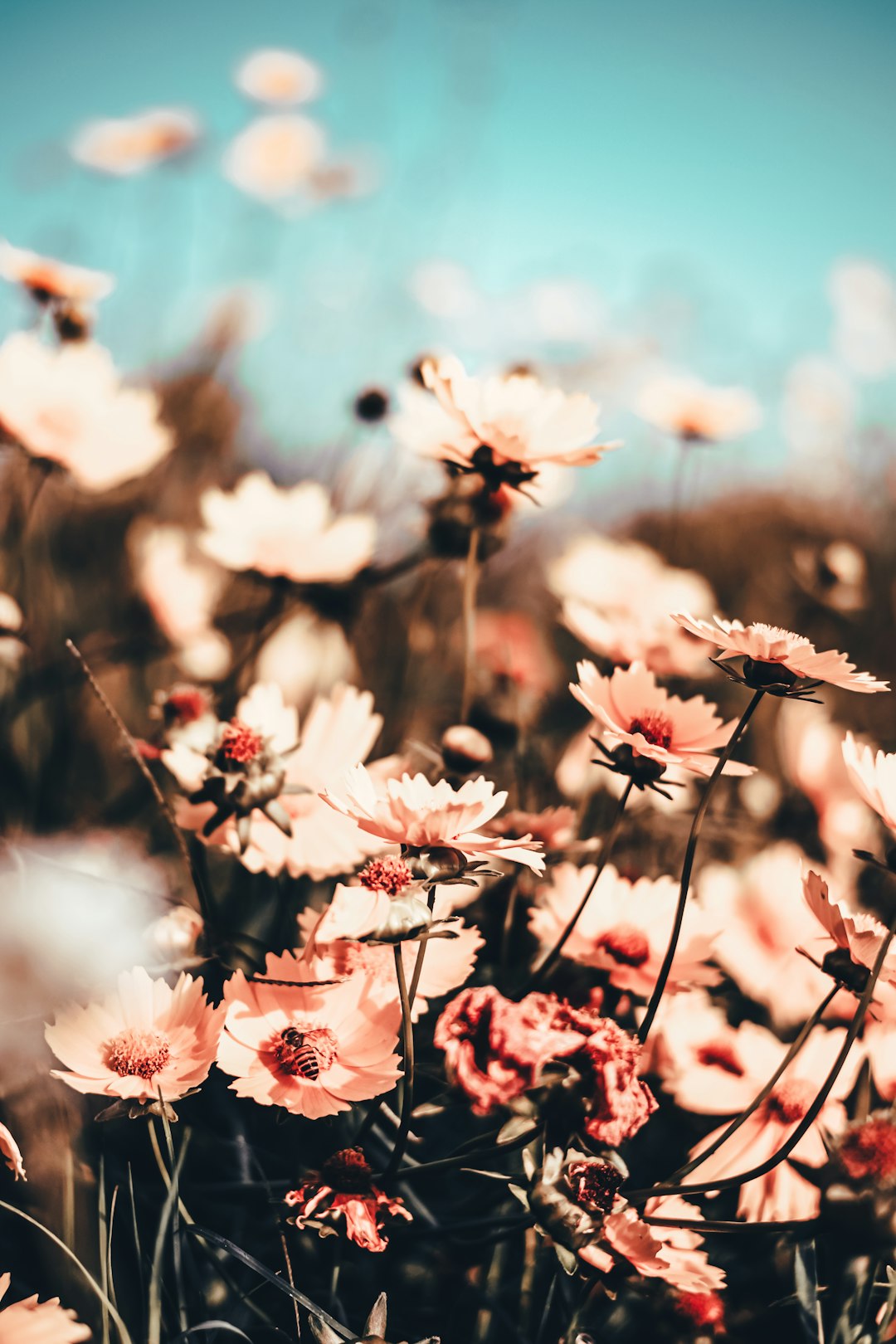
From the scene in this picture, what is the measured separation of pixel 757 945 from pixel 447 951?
235 mm

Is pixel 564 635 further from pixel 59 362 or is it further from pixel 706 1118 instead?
pixel 706 1118

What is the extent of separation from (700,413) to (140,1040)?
0.89 meters

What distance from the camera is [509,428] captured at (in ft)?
1.83

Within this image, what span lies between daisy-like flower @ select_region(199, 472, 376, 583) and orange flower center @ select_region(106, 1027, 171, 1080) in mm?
370

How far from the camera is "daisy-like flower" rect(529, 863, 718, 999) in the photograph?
474 mm

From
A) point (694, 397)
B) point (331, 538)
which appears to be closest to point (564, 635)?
point (694, 397)

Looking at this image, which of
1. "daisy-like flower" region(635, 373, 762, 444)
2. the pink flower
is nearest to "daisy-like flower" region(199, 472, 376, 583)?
the pink flower

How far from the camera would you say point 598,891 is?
21.1 inches

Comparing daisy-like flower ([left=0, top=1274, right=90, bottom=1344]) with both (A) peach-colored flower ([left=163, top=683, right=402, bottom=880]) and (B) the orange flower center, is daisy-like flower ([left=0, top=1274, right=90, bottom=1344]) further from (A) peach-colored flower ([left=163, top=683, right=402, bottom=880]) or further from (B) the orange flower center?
(A) peach-colored flower ([left=163, top=683, right=402, bottom=880])

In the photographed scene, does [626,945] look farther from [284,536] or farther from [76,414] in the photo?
[76,414]

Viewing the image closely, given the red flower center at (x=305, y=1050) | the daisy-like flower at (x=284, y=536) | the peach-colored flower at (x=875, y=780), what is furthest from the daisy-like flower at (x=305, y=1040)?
the daisy-like flower at (x=284, y=536)

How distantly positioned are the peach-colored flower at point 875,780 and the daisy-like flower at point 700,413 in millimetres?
674

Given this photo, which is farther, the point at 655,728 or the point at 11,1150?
the point at 655,728

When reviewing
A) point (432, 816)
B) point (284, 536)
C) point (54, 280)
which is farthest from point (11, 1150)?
point (54, 280)
